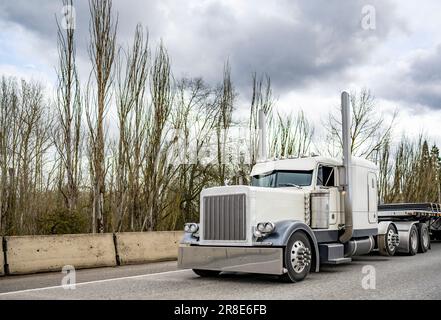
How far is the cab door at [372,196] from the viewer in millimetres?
11723

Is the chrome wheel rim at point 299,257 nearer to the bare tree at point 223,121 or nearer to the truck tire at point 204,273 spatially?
the truck tire at point 204,273

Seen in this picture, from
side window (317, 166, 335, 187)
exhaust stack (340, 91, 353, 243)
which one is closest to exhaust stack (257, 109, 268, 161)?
side window (317, 166, 335, 187)

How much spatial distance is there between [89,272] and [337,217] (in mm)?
5422

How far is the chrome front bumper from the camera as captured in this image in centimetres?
820

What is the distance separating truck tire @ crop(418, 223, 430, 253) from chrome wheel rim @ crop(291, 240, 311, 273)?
296 inches

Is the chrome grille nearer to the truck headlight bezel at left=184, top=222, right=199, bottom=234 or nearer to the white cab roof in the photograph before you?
the truck headlight bezel at left=184, top=222, right=199, bottom=234

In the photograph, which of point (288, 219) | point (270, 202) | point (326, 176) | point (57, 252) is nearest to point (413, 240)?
point (326, 176)

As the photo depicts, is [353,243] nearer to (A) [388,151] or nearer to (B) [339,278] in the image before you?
(B) [339,278]

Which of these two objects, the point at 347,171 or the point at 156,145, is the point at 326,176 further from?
the point at 156,145

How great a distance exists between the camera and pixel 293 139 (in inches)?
916

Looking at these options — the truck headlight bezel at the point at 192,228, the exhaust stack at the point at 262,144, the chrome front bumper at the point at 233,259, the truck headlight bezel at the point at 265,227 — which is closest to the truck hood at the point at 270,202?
the truck headlight bezel at the point at 265,227

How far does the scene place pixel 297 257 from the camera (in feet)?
28.3

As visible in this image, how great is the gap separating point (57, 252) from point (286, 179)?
524 cm

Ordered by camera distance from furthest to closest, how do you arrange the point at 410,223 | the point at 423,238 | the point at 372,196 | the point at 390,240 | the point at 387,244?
the point at 423,238
the point at 410,223
the point at 390,240
the point at 387,244
the point at 372,196
